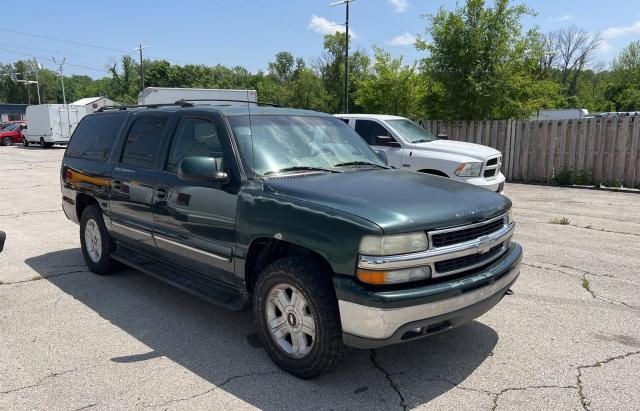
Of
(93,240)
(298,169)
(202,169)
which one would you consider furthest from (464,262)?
(93,240)

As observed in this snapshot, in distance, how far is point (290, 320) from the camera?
135 inches

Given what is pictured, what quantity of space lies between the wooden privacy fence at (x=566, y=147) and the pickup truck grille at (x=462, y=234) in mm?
11624

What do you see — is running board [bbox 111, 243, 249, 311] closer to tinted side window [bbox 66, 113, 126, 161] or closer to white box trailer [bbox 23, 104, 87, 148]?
tinted side window [bbox 66, 113, 126, 161]

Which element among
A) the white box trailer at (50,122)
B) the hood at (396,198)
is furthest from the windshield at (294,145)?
the white box trailer at (50,122)

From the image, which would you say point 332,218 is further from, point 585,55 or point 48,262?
point 585,55

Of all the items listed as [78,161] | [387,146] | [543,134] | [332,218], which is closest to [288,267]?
[332,218]

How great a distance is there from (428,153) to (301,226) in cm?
645

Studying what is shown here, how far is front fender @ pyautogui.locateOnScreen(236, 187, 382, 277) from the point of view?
3.00 meters

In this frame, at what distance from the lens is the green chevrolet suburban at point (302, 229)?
3.01 m

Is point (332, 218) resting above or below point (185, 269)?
above

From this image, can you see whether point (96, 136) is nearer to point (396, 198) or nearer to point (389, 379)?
point (396, 198)

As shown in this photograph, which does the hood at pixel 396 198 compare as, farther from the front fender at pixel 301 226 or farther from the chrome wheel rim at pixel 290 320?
the chrome wheel rim at pixel 290 320

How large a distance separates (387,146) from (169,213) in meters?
6.14

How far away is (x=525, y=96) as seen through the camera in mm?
16016
